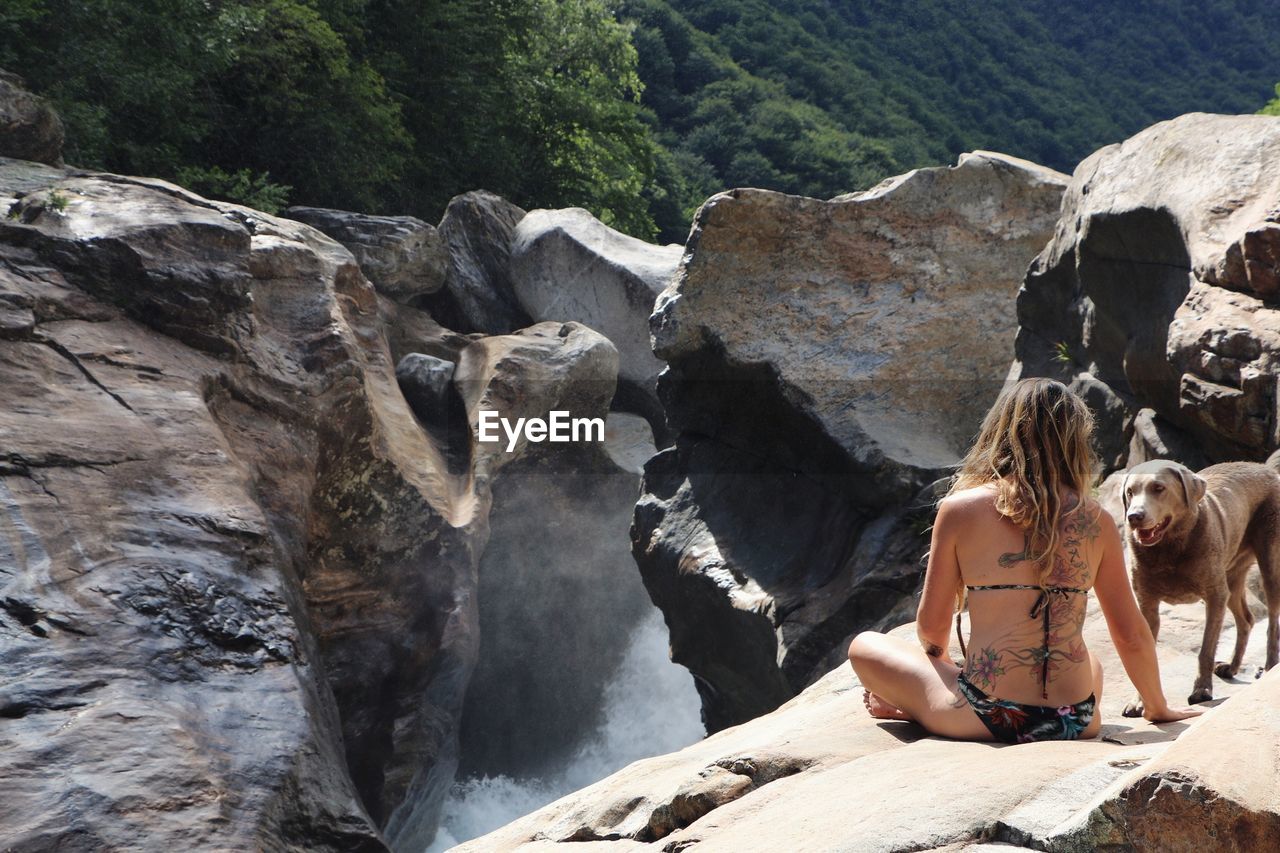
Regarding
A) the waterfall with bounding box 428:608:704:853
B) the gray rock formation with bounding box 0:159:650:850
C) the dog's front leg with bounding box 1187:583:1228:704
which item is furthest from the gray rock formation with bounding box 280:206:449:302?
the dog's front leg with bounding box 1187:583:1228:704

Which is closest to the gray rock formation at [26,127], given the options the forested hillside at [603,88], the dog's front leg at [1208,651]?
the forested hillside at [603,88]

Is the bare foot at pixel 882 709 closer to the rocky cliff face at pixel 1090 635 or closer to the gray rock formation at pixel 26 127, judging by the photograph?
the rocky cliff face at pixel 1090 635

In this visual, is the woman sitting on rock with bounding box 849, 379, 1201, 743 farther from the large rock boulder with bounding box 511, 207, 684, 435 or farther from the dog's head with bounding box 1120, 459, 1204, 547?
the large rock boulder with bounding box 511, 207, 684, 435

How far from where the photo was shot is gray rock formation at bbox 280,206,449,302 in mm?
15797

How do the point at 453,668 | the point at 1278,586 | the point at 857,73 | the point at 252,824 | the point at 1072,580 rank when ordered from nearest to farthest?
the point at 1072,580 → the point at 1278,586 → the point at 252,824 → the point at 453,668 → the point at 857,73

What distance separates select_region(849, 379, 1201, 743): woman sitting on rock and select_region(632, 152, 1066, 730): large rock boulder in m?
5.65

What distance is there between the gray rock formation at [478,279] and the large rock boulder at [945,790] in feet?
43.7

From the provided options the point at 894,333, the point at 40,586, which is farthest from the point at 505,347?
the point at 40,586

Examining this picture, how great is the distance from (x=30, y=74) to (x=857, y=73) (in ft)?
112

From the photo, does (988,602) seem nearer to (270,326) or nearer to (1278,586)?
(1278,586)

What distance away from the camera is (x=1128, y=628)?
348 cm

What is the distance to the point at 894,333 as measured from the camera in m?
10.1

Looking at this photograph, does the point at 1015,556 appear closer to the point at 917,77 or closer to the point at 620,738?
the point at 620,738

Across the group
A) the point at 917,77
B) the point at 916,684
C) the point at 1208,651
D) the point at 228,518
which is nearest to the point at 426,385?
the point at 228,518
